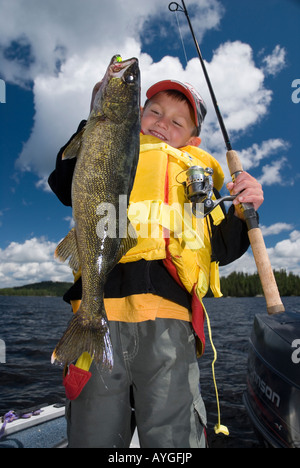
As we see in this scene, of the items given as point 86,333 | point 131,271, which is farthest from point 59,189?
point 86,333

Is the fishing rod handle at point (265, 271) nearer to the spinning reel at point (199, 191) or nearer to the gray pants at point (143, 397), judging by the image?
the spinning reel at point (199, 191)

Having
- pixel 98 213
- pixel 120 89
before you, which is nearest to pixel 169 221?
pixel 98 213

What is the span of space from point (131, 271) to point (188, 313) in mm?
622

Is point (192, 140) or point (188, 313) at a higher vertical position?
point (192, 140)

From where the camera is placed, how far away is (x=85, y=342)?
86.2 inches

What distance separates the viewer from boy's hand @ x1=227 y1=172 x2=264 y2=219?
3.02 metres

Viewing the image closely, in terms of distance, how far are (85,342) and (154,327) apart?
532 mm

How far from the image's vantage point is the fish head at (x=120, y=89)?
2.44 meters

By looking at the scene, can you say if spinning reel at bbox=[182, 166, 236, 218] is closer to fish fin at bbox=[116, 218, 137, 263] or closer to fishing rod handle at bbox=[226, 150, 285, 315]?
fishing rod handle at bbox=[226, 150, 285, 315]

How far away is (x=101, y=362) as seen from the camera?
208 centimetres

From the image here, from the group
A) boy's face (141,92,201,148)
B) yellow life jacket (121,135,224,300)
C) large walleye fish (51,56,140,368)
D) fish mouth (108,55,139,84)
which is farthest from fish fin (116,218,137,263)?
boy's face (141,92,201,148)

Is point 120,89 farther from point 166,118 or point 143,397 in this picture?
point 143,397
